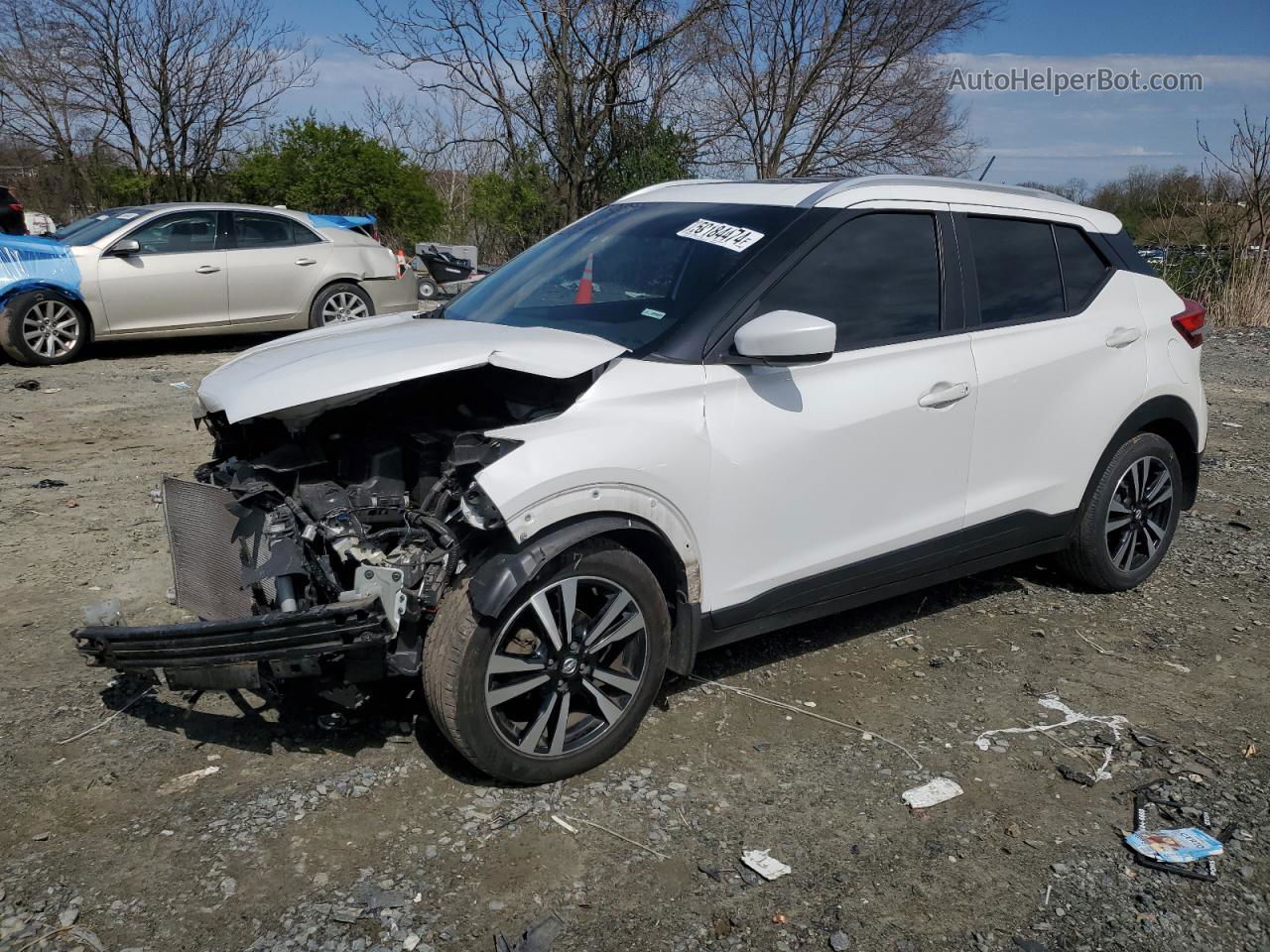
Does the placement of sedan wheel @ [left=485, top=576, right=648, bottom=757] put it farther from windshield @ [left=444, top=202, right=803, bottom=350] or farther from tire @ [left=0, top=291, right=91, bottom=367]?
tire @ [left=0, top=291, right=91, bottom=367]

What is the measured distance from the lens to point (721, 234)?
3824 millimetres

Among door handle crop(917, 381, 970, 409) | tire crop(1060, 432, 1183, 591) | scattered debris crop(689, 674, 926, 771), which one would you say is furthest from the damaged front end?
tire crop(1060, 432, 1183, 591)

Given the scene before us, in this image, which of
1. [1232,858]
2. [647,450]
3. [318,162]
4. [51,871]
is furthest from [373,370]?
[318,162]

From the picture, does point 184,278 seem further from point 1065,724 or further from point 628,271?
point 1065,724

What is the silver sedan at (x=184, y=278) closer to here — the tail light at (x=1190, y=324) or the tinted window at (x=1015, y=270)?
the tinted window at (x=1015, y=270)

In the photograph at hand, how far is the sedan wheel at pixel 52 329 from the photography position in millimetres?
10133

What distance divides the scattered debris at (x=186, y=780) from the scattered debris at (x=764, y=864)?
1701mm

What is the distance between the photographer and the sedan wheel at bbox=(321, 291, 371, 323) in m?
11.8

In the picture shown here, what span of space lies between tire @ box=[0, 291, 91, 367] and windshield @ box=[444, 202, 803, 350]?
7582mm

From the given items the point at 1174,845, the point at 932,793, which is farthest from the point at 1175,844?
the point at 932,793

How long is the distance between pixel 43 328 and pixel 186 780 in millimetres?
8525

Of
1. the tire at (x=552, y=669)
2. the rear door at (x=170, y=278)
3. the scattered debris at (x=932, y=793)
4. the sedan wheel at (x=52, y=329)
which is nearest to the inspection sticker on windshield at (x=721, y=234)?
the tire at (x=552, y=669)

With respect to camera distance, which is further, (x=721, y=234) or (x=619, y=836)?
(x=721, y=234)

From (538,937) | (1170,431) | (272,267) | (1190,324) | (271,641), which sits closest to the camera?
(538,937)
